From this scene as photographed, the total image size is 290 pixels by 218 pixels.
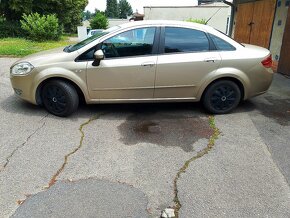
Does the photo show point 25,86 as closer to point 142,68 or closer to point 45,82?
point 45,82

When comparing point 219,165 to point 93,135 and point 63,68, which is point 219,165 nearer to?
point 93,135

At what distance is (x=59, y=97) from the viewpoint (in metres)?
4.60

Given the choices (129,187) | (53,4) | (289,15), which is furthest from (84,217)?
(53,4)

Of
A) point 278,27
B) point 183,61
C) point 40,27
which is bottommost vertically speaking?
point 183,61

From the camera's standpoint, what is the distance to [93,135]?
4.09 metres

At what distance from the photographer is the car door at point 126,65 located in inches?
174

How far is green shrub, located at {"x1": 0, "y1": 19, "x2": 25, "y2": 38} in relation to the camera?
18.1m

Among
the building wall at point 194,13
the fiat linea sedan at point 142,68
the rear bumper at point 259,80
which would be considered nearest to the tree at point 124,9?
the building wall at point 194,13

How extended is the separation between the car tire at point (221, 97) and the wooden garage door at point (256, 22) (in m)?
4.96

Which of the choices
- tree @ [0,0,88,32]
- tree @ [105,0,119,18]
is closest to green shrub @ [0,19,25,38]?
tree @ [0,0,88,32]

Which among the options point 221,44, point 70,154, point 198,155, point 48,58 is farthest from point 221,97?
point 48,58

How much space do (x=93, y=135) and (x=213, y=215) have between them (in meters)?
2.20

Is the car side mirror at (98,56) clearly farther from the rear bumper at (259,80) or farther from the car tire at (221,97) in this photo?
the rear bumper at (259,80)

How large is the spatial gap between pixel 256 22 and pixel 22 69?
26.9 ft
